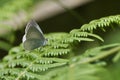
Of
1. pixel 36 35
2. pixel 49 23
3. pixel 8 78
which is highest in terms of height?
pixel 49 23

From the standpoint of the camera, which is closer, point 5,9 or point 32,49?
point 32,49

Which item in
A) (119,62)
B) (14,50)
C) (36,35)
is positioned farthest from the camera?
(119,62)

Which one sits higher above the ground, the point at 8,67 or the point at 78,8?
the point at 78,8

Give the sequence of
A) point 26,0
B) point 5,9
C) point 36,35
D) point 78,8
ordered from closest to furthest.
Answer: point 36,35
point 5,9
point 26,0
point 78,8

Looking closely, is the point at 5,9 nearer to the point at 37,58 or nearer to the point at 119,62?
the point at 119,62

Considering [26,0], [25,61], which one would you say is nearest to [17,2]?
[26,0]

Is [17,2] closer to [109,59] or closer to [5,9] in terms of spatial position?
[5,9]

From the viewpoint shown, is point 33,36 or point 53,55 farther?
point 53,55
